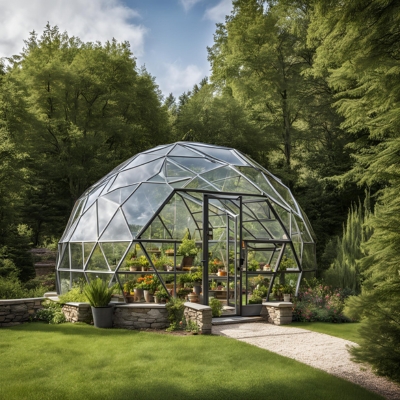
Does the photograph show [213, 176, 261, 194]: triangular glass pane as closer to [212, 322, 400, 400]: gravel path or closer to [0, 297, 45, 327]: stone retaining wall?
[212, 322, 400, 400]: gravel path

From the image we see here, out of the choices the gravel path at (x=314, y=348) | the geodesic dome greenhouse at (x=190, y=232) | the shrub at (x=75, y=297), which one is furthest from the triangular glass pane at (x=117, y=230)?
the gravel path at (x=314, y=348)

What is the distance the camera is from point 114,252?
38.0ft

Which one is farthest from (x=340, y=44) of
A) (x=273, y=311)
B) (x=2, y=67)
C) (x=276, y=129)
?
(x=2, y=67)

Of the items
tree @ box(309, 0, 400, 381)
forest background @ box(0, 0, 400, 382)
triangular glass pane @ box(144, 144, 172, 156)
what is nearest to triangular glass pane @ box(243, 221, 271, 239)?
triangular glass pane @ box(144, 144, 172, 156)

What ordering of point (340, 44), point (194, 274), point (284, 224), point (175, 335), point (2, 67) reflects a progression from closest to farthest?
1. point (340, 44)
2. point (175, 335)
3. point (194, 274)
4. point (284, 224)
5. point (2, 67)

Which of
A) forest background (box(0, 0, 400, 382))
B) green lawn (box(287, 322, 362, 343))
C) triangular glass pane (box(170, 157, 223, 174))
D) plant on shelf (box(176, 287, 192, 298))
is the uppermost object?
forest background (box(0, 0, 400, 382))

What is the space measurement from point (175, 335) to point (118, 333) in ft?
4.37

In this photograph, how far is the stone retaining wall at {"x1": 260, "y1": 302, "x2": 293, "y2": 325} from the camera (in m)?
11.0

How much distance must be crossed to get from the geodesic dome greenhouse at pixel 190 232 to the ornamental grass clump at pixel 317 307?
24.8 inches

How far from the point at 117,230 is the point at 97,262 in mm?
1092

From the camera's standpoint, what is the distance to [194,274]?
39.6 ft

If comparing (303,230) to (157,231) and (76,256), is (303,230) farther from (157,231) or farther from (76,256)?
(76,256)

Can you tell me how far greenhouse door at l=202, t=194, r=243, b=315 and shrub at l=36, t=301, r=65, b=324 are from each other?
3.93 meters

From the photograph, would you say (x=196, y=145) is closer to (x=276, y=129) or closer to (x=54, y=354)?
(x=54, y=354)
